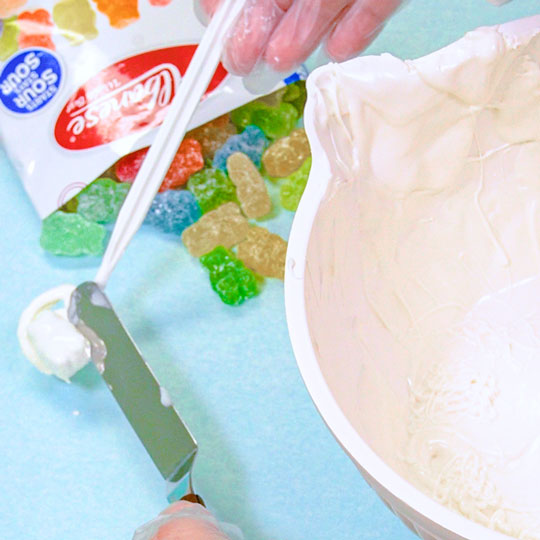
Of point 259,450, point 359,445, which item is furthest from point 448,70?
point 259,450

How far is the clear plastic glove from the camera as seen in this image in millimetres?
589

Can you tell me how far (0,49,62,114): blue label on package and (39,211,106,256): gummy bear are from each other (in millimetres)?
119

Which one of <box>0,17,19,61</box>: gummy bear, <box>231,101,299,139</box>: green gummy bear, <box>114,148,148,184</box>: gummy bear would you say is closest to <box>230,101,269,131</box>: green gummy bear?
<box>231,101,299,139</box>: green gummy bear

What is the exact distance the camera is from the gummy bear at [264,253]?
33.8 inches

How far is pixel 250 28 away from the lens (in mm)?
814

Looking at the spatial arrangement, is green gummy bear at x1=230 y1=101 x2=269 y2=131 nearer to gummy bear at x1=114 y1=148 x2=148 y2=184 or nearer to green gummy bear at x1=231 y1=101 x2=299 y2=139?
green gummy bear at x1=231 y1=101 x2=299 y2=139

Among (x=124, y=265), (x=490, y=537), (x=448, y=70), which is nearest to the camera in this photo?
(x=490, y=537)

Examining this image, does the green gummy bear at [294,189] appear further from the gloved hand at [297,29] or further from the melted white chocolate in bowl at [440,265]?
the melted white chocolate in bowl at [440,265]

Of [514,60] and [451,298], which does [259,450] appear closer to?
[451,298]

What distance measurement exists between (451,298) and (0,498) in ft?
1.37

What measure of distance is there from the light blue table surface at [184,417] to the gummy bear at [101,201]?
0.13 feet

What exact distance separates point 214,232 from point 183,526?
0.35 meters

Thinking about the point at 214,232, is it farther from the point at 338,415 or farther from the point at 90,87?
the point at 338,415

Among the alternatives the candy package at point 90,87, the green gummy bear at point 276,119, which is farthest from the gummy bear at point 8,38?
the green gummy bear at point 276,119
